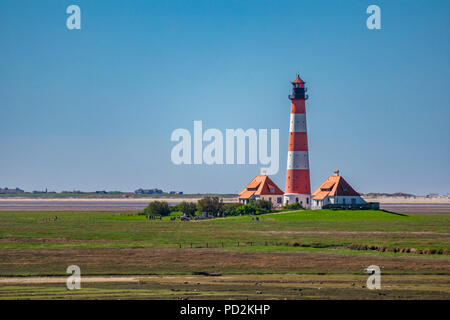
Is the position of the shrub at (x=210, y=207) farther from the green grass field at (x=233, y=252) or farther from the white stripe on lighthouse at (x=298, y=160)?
the green grass field at (x=233, y=252)

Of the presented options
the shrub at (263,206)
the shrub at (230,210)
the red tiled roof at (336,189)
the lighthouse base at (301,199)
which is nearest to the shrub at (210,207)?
the shrub at (230,210)

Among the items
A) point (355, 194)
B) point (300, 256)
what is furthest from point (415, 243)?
point (355, 194)

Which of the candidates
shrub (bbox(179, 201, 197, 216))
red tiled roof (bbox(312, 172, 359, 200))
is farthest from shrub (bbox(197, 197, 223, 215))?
red tiled roof (bbox(312, 172, 359, 200))

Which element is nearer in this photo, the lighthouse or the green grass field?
the green grass field

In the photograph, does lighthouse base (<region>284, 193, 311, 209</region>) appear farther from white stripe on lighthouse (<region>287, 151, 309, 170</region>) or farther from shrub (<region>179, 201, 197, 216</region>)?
shrub (<region>179, 201, 197, 216</region>)

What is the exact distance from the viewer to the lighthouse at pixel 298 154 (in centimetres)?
9294

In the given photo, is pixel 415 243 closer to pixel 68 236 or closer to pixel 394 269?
pixel 394 269

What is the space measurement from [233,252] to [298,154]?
147 feet

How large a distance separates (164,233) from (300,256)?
1998cm

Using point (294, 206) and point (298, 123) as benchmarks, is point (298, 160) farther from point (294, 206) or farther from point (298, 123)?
point (294, 206)

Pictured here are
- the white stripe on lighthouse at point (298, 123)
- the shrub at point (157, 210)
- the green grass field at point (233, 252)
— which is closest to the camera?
the green grass field at point (233, 252)

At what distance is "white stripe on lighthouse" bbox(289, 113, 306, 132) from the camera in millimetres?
93188
